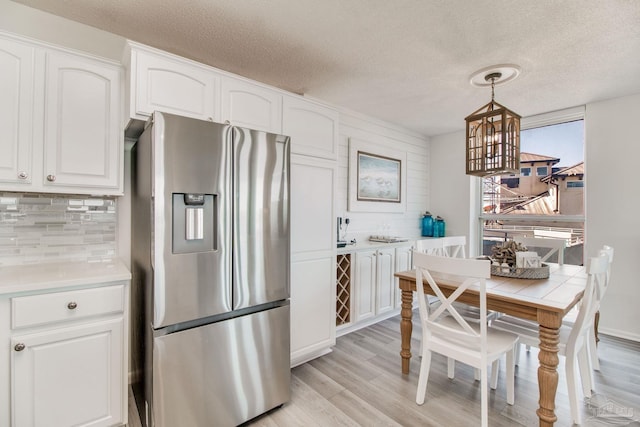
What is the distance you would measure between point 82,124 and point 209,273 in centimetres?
123

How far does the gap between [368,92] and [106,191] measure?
2.47 metres

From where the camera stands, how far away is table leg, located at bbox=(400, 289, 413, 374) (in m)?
2.39

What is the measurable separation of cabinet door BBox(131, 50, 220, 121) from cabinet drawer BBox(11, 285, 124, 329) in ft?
3.35

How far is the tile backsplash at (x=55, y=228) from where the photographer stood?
73.0 inches

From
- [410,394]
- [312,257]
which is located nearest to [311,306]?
[312,257]

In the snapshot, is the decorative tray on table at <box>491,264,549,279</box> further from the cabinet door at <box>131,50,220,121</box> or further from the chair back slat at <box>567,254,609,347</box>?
the cabinet door at <box>131,50,220,121</box>

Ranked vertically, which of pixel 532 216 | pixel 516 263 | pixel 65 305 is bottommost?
pixel 65 305

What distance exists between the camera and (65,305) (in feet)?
5.00

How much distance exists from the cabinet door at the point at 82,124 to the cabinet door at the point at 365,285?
2.29m

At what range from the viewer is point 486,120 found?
2.07 metres

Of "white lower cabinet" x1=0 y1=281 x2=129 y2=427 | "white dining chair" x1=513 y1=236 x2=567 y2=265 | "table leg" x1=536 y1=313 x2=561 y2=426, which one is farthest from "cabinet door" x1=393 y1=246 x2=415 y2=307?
"white lower cabinet" x1=0 y1=281 x2=129 y2=427

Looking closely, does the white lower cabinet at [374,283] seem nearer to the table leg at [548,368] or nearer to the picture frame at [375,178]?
the picture frame at [375,178]

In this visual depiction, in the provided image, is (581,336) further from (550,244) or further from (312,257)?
(312,257)

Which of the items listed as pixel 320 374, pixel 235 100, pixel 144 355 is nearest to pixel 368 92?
pixel 235 100
